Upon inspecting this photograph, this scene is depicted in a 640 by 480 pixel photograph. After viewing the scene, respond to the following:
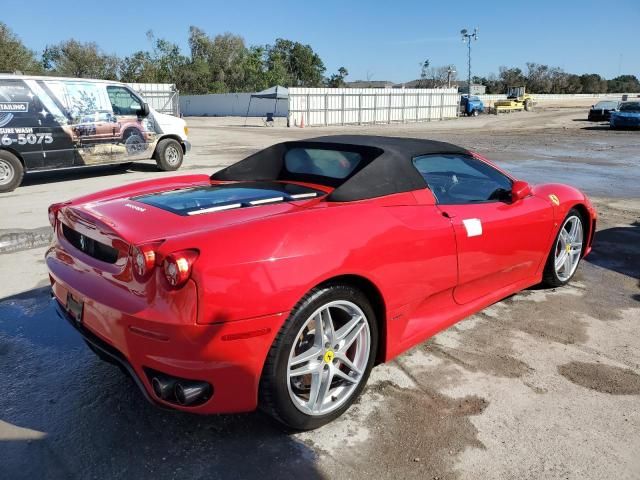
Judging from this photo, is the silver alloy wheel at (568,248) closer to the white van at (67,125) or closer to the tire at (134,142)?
the white van at (67,125)

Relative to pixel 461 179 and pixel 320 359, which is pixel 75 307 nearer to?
pixel 320 359

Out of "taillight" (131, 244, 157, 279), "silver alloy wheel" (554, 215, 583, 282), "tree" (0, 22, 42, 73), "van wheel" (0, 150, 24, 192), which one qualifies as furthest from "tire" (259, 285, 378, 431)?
"tree" (0, 22, 42, 73)

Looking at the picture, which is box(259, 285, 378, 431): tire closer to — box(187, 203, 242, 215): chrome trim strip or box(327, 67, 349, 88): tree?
box(187, 203, 242, 215): chrome trim strip

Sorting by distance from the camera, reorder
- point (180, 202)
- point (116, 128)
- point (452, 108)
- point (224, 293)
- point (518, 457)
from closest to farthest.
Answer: point (224, 293), point (518, 457), point (180, 202), point (116, 128), point (452, 108)

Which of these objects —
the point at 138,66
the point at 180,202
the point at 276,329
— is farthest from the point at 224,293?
the point at 138,66

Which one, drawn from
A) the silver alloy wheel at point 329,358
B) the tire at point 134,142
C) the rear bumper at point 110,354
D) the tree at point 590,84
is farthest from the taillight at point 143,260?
the tree at point 590,84

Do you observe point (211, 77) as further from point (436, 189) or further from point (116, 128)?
point (436, 189)

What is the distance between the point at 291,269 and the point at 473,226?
1446 millimetres

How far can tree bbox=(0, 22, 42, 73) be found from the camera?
40781mm

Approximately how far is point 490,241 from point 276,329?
172 centimetres

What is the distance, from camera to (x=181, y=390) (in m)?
2.16

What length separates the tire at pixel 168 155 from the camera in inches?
453

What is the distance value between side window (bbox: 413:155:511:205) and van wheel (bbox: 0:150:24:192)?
849cm

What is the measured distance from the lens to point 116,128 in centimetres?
1041
